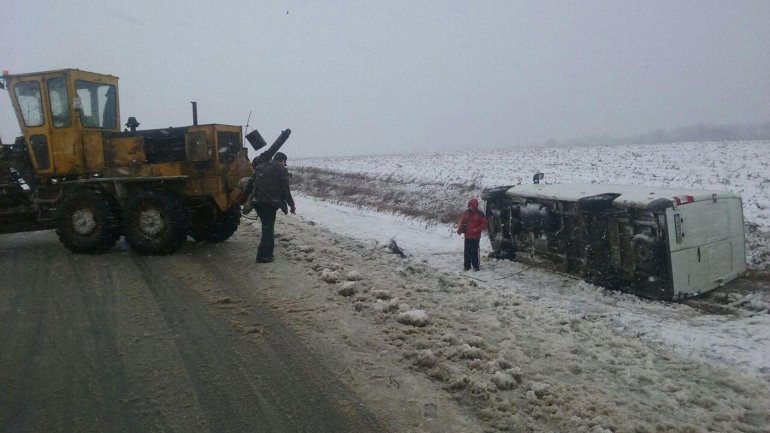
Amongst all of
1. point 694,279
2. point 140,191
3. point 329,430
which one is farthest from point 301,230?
point 329,430

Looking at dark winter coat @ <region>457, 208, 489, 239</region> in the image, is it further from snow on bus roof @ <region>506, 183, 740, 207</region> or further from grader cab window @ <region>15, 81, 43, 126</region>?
grader cab window @ <region>15, 81, 43, 126</region>

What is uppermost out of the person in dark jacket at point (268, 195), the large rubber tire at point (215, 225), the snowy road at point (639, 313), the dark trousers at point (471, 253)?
the person in dark jacket at point (268, 195)

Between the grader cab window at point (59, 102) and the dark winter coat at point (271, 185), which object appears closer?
the dark winter coat at point (271, 185)

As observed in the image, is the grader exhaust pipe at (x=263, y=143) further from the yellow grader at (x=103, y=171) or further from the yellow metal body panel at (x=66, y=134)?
the yellow metal body panel at (x=66, y=134)

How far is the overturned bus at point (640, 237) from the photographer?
6074 millimetres

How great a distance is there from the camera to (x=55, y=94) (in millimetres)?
8609

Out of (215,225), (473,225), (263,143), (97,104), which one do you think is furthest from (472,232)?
(97,104)

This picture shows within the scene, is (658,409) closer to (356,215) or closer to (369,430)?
(369,430)

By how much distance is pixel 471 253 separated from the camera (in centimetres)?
814

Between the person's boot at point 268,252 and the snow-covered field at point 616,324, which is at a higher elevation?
the person's boot at point 268,252

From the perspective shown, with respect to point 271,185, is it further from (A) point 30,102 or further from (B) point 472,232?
(A) point 30,102

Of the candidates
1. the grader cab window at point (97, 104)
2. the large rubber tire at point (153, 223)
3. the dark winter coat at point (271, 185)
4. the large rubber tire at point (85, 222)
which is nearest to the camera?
the dark winter coat at point (271, 185)

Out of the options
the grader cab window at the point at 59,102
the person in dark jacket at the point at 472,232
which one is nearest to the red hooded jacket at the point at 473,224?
the person in dark jacket at the point at 472,232

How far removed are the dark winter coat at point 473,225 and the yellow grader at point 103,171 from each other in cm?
326
